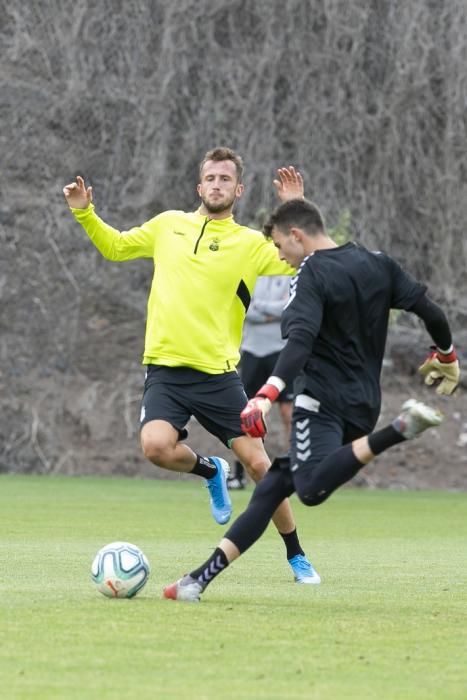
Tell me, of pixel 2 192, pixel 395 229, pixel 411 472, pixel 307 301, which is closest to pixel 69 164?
pixel 2 192

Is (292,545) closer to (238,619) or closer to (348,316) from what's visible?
(348,316)

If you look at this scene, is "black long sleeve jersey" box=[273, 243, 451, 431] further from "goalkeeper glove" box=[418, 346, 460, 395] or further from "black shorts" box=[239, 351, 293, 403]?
"black shorts" box=[239, 351, 293, 403]

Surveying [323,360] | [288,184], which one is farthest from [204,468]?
[323,360]

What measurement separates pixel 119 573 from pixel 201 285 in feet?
7.44

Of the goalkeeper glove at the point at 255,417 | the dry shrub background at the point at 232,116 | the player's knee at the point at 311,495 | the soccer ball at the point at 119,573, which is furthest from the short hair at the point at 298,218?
the dry shrub background at the point at 232,116

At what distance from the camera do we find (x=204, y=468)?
9.57m

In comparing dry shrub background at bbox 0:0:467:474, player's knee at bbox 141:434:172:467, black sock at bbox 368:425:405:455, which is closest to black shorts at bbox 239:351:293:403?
dry shrub background at bbox 0:0:467:474

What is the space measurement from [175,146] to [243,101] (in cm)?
110

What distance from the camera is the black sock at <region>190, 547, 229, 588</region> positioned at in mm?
7426

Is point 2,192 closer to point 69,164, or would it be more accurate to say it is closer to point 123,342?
point 69,164

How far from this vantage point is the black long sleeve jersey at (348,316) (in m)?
7.37

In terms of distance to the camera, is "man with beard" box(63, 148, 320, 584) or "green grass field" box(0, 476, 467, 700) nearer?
"green grass field" box(0, 476, 467, 700)

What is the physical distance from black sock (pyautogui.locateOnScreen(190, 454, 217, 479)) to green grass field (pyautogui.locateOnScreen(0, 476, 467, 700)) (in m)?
0.53

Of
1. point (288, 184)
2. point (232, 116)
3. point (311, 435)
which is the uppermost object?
point (288, 184)
